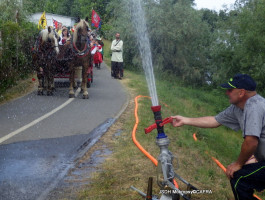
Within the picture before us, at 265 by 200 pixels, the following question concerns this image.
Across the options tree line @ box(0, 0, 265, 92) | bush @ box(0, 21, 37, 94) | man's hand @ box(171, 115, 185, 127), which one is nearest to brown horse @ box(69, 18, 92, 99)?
bush @ box(0, 21, 37, 94)

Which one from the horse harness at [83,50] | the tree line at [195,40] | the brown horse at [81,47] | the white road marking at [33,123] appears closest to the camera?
the white road marking at [33,123]

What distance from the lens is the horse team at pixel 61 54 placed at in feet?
46.4

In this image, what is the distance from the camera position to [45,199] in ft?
17.6

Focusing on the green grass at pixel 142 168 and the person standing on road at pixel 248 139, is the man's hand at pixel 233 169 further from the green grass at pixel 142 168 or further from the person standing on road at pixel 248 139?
the green grass at pixel 142 168

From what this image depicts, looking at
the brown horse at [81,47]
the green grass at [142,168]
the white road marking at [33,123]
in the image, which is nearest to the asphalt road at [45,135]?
the white road marking at [33,123]

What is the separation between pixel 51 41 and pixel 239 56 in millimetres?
17927

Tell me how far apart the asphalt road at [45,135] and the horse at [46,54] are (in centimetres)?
78

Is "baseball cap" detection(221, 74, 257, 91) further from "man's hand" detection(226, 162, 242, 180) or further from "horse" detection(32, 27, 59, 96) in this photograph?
"horse" detection(32, 27, 59, 96)

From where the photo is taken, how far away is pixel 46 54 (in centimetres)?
1477

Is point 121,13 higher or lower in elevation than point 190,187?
higher

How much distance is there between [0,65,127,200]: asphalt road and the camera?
20.1ft

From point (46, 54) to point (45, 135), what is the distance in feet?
20.5

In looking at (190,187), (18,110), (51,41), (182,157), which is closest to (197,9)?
(51,41)

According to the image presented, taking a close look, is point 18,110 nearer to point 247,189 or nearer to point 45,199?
point 45,199
